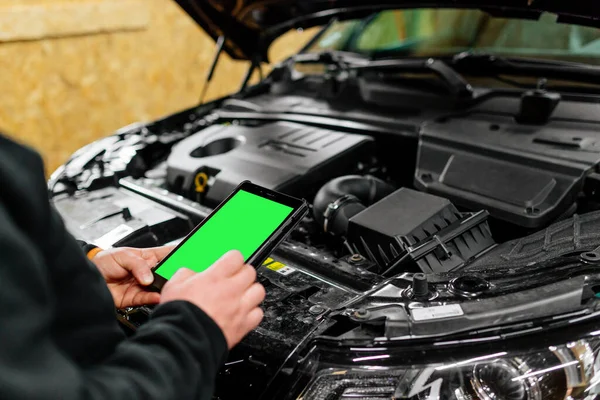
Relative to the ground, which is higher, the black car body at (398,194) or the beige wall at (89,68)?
the black car body at (398,194)

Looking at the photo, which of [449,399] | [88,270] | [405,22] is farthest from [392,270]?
[405,22]

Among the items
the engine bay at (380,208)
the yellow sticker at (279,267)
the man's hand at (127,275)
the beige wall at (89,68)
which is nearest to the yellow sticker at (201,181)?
the engine bay at (380,208)

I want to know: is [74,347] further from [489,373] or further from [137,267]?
[489,373]

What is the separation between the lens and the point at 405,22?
2.24m

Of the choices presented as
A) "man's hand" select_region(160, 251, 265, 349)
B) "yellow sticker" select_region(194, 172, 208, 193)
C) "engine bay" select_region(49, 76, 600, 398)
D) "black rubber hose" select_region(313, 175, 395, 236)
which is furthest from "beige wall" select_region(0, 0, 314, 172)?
"man's hand" select_region(160, 251, 265, 349)

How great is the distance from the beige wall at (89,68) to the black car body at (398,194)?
2.30 m

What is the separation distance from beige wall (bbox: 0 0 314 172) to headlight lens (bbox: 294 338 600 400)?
3623 mm

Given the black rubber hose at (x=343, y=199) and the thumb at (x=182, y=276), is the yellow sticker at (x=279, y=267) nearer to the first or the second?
the black rubber hose at (x=343, y=199)

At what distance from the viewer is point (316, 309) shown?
1.06 metres

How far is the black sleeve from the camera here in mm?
563

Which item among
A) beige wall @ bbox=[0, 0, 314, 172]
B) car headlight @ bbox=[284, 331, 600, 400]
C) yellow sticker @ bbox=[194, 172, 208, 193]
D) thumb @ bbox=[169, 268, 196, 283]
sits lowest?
beige wall @ bbox=[0, 0, 314, 172]

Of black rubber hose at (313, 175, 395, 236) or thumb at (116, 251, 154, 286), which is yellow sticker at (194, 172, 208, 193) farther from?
thumb at (116, 251, 154, 286)

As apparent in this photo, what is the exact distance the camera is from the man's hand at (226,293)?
0.75 meters

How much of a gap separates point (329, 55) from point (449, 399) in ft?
5.22
